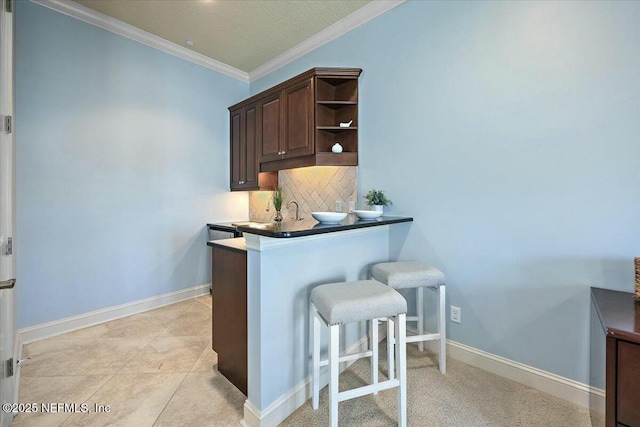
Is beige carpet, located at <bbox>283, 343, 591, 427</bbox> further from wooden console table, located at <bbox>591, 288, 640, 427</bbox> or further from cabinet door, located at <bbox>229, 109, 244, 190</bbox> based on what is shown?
cabinet door, located at <bbox>229, 109, 244, 190</bbox>

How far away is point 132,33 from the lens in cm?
291

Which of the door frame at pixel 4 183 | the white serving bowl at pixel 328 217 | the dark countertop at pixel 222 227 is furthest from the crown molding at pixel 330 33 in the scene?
the door frame at pixel 4 183

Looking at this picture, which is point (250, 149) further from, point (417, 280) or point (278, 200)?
point (417, 280)

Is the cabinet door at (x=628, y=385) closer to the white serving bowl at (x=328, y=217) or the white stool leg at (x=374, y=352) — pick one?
the white stool leg at (x=374, y=352)

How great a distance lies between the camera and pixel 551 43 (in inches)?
67.1

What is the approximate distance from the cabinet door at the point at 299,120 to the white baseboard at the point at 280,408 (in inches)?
78.9

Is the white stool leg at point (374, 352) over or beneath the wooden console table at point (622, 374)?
beneath

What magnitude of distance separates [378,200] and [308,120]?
3.62ft

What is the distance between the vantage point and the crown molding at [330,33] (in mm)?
2521

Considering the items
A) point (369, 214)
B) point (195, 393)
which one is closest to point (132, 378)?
point (195, 393)

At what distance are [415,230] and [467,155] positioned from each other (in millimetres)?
709

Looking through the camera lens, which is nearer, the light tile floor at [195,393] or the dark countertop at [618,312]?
the dark countertop at [618,312]

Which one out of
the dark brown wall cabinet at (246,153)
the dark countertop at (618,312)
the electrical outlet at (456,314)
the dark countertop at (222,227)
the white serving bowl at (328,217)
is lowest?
the electrical outlet at (456,314)

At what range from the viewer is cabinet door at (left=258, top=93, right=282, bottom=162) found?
124 inches
